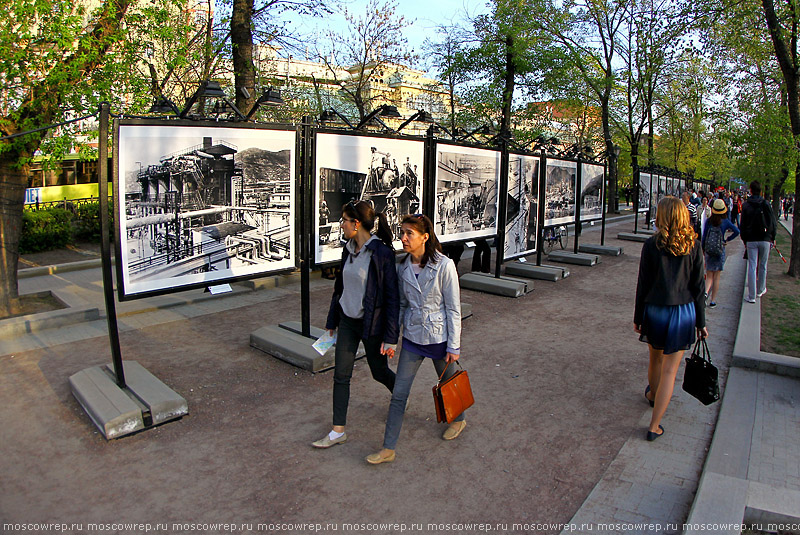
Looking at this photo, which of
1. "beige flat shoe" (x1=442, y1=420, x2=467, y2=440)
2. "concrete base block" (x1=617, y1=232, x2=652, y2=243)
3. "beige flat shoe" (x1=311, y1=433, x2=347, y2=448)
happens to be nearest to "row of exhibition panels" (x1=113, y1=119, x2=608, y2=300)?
"beige flat shoe" (x1=311, y1=433, x2=347, y2=448)

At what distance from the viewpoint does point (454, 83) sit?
25.5 metres

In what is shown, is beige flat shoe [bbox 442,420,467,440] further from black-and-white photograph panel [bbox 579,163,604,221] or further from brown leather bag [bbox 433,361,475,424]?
black-and-white photograph panel [bbox 579,163,604,221]

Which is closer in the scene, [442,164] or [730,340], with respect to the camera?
[730,340]

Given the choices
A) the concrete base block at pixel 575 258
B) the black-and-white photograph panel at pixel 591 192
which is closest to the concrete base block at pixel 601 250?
the black-and-white photograph panel at pixel 591 192

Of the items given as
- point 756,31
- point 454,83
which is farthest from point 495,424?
point 454,83

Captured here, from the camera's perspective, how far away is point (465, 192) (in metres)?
9.07

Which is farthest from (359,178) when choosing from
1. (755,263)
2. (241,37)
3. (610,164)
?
(610,164)

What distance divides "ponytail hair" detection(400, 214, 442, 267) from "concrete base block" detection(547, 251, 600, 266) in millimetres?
10126

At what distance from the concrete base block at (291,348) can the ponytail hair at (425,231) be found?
2.32 metres

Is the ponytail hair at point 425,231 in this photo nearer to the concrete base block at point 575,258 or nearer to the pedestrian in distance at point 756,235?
the pedestrian in distance at point 756,235

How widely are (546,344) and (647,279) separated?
2.73 metres

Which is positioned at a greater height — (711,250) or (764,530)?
(711,250)

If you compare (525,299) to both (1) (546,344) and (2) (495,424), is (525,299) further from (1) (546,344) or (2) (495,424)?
(2) (495,424)

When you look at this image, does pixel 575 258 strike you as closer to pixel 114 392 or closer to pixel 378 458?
pixel 378 458
